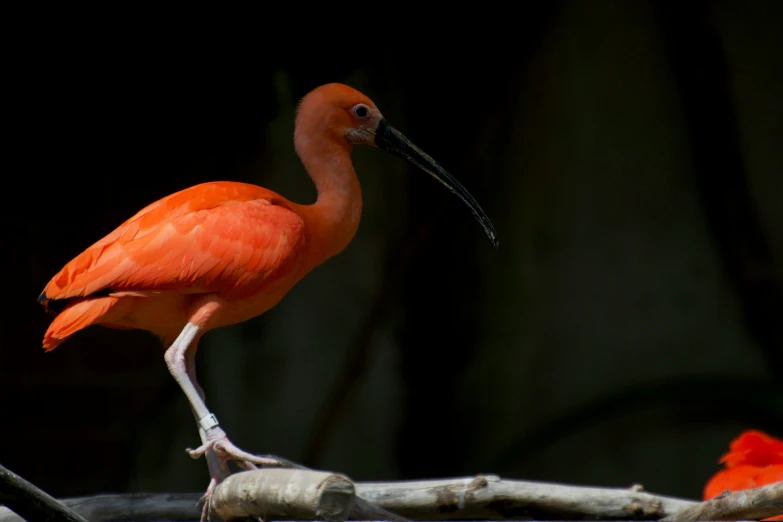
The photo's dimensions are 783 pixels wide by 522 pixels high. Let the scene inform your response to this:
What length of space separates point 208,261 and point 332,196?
0.31 m

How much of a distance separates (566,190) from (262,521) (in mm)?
2452

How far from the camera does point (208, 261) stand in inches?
76.0

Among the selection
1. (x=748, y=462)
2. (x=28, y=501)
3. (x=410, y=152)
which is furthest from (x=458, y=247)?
(x=28, y=501)

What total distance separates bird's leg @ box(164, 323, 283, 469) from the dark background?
1.74 m

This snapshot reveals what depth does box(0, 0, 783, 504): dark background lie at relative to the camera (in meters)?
3.60

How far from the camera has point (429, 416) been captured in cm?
396

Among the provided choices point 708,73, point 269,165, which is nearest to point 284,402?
point 269,165

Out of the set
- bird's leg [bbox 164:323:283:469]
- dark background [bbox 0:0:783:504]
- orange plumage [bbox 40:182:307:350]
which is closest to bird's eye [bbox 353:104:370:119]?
orange plumage [bbox 40:182:307:350]

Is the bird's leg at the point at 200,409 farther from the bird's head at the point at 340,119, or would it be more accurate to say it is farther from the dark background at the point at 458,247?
the dark background at the point at 458,247

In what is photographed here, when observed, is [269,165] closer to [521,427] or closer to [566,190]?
[566,190]

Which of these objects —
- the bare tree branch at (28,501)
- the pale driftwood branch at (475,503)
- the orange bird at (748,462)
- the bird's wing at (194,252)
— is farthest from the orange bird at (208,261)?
the orange bird at (748,462)

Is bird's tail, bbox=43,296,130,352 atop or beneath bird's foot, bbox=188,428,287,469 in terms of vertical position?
atop

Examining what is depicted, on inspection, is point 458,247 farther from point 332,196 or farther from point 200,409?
point 200,409

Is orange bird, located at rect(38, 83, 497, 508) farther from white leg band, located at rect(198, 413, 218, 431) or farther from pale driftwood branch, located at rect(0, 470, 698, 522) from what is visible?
pale driftwood branch, located at rect(0, 470, 698, 522)
